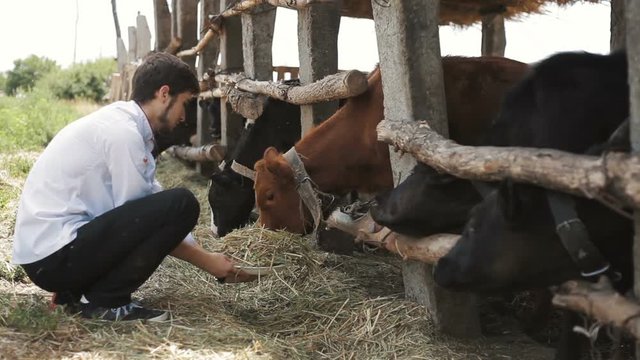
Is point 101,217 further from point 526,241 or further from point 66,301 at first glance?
point 526,241

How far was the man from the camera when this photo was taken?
11.7 feet

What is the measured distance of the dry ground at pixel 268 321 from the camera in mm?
3258

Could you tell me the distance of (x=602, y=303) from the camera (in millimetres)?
2273

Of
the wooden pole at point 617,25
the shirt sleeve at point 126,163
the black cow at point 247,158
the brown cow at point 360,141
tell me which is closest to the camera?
the shirt sleeve at point 126,163

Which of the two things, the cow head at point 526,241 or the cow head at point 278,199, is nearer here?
the cow head at point 526,241

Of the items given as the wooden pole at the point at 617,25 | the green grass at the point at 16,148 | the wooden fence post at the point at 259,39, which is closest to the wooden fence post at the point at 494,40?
the wooden fence post at the point at 259,39

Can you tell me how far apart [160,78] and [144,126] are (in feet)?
0.82

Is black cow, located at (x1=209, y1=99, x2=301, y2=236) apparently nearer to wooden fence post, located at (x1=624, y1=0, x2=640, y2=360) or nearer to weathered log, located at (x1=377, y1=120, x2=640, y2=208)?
weathered log, located at (x1=377, y1=120, x2=640, y2=208)

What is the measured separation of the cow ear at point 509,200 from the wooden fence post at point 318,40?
8.43 ft

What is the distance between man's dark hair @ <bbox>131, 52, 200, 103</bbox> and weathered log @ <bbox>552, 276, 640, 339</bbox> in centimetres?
211

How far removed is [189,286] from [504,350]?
1776mm

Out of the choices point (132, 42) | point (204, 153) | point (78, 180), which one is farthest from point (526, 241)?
point (132, 42)

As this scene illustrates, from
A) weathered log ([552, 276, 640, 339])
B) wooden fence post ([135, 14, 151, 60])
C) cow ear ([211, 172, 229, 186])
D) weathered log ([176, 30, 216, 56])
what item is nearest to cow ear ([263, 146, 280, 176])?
cow ear ([211, 172, 229, 186])

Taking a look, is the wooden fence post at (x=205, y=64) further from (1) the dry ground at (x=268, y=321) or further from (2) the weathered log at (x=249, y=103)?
(1) the dry ground at (x=268, y=321)
